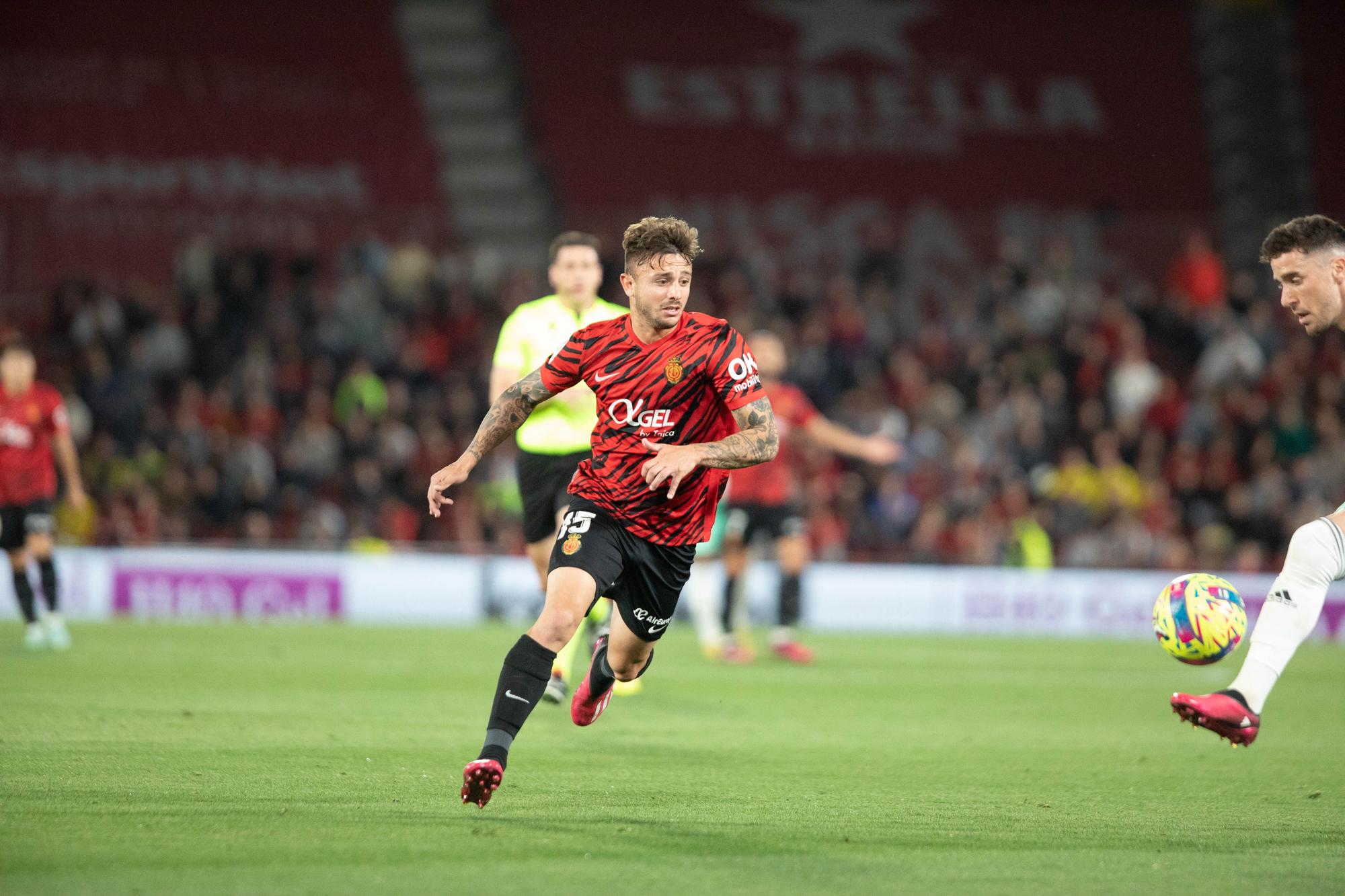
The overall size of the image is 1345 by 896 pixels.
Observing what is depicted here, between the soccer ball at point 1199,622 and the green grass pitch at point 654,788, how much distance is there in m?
0.68

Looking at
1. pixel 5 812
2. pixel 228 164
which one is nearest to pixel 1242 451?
pixel 228 164

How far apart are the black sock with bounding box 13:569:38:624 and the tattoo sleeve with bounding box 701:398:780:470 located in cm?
857

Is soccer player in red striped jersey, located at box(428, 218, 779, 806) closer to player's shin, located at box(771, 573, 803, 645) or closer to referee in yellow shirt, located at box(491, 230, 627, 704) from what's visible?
referee in yellow shirt, located at box(491, 230, 627, 704)

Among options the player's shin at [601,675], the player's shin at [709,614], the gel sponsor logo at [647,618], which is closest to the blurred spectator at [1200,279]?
the player's shin at [709,614]

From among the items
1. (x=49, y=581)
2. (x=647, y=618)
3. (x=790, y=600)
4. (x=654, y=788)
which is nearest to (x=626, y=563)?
(x=647, y=618)

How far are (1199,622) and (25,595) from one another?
992cm

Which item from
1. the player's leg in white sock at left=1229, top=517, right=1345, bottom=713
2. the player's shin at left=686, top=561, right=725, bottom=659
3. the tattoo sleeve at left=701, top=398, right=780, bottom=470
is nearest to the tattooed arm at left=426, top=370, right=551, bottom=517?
the tattoo sleeve at left=701, top=398, right=780, bottom=470

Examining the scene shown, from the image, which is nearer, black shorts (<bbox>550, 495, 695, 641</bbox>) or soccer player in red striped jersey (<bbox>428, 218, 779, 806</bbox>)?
soccer player in red striped jersey (<bbox>428, 218, 779, 806</bbox>)

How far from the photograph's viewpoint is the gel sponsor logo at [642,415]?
20.8 ft

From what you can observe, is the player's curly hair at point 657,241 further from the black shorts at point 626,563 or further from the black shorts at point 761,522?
the black shorts at point 761,522

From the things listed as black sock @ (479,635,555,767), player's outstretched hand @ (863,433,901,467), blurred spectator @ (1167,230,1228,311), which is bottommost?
black sock @ (479,635,555,767)

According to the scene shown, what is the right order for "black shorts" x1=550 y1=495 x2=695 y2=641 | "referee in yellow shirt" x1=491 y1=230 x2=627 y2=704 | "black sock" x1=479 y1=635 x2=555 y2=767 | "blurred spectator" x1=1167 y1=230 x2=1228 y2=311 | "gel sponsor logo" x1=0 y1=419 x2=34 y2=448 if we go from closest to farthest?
1. "black sock" x1=479 y1=635 x2=555 y2=767
2. "black shorts" x1=550 y1=495 x2=695 y2=641
3. "referee in yellow shirt" x1=491 y1=230 x2=627 y2=704
4. "gel sponsor logo" x1=0 y1=419 x2=34 y2=448
5. "blurred spectator" x1=1167 y1=230 x2=1228 y2=311

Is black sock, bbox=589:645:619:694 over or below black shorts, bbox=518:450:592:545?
below

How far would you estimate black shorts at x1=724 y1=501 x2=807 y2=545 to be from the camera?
529 inches
